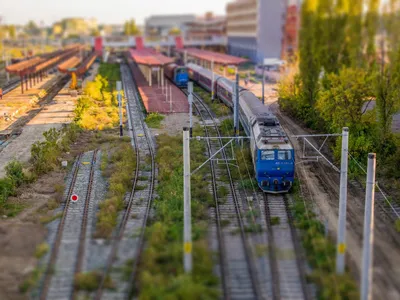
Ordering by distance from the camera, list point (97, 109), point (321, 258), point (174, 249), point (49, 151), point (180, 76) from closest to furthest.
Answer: point (174, 249)
point (321, 258)
point (49, 151)
point (97, 109)
point (180, 76)

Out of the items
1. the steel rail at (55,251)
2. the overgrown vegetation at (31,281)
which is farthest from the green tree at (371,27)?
the overgrown vegetation at (31,281)

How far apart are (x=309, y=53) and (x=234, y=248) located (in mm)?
21141

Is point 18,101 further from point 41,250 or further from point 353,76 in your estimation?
point 41,250

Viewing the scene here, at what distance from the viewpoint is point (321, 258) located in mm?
14695

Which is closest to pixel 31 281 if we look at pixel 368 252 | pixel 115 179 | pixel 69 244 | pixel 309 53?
pixel 69 244

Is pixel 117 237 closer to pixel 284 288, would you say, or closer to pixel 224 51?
pixel 284 288

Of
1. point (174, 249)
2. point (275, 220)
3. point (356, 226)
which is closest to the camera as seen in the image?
point (174, 249)

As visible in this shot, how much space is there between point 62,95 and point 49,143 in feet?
87.4

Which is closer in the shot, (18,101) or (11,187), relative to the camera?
(11,187)

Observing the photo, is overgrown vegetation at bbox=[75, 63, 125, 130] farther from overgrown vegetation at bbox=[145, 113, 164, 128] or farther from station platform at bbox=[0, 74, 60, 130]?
station platform at bbox=[0, 74, 60, 130]

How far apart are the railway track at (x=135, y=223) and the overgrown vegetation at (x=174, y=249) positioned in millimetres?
381

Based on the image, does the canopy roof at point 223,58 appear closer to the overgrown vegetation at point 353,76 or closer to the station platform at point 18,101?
the overgrown vegetation at point 353,76

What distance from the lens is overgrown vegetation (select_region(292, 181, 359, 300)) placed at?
12727 mm

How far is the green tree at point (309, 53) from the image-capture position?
3297cm
